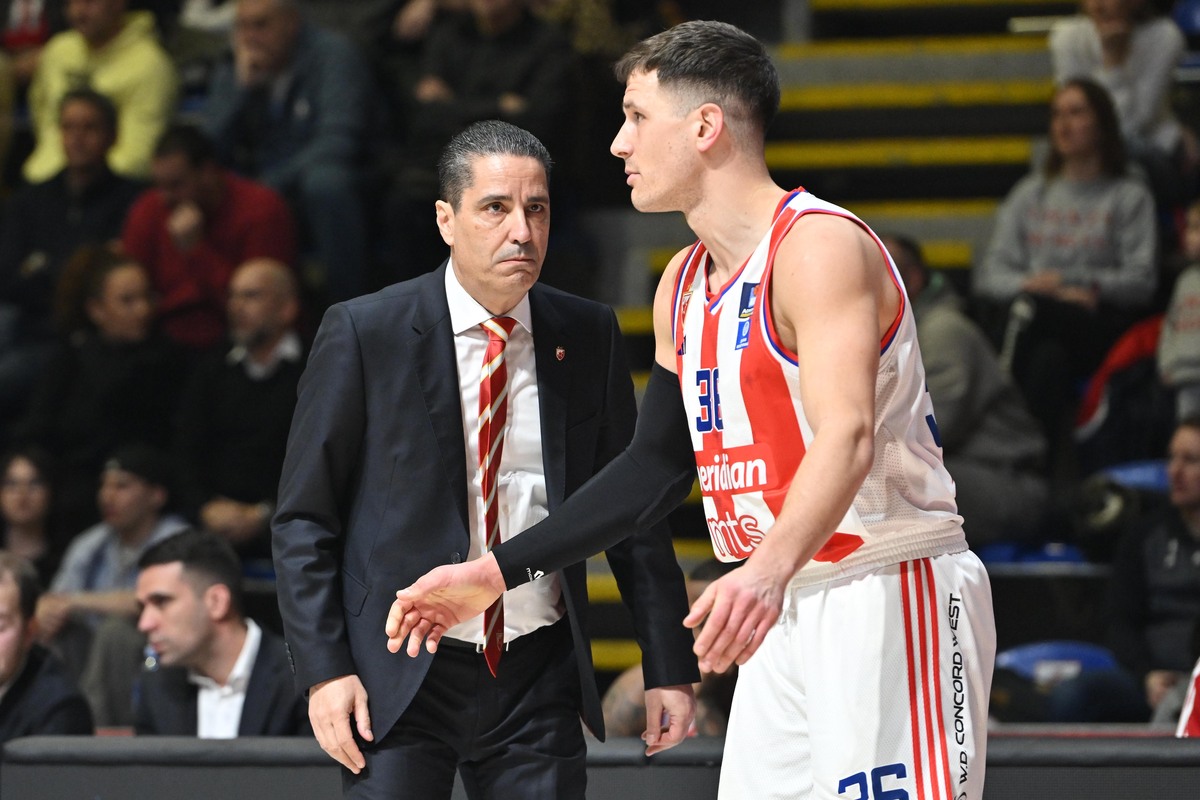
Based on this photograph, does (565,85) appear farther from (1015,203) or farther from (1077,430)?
(1077,430)

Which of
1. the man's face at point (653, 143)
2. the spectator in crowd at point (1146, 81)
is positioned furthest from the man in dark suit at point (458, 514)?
the spectator in crowd at point (1146, 81)

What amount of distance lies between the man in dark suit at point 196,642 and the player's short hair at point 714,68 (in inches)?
102

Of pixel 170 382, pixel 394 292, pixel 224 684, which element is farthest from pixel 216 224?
pixel 394 292

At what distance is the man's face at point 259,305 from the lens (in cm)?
683

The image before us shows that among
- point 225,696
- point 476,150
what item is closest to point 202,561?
point 225,696

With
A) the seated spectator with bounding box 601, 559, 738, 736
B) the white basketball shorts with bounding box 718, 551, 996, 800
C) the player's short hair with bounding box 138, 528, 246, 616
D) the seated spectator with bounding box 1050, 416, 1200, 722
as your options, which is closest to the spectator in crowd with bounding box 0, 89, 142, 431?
the player's short hair with bounding box 138, 528, 246, 616

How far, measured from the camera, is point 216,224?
7.54 m

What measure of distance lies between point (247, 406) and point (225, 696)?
80.0 inches

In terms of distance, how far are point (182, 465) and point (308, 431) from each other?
3864mm

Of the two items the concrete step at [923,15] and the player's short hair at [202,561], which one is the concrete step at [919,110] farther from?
the player's short hair at [202,561]

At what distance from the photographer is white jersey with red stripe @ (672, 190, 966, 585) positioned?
2.69m

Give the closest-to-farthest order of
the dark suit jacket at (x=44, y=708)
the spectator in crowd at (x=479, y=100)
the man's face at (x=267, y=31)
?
1. the dark suit jacket at (x=44, y=708)
2. the spectator in crowd at (x=479, y=100)
3. the man's face at (x=267, y=31)

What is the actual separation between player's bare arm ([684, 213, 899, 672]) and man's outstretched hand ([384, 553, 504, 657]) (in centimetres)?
55

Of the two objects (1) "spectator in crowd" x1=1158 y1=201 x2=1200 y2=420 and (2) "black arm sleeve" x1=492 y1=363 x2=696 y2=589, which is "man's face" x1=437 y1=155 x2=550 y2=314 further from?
(1) "spectator in crowd" x1=1158 y1=201 x2=1200 y2=420
